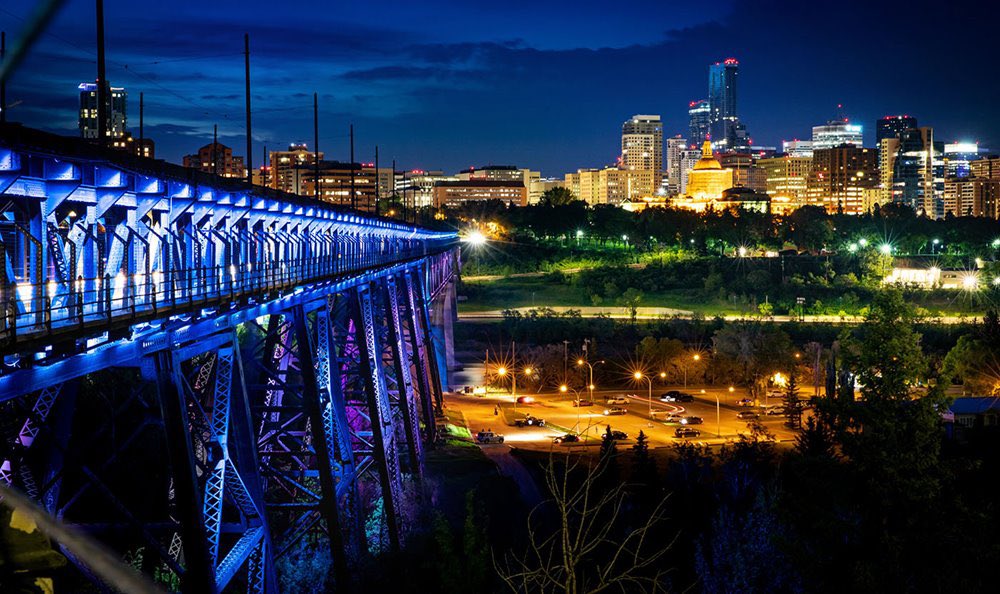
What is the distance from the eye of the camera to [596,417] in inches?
2084

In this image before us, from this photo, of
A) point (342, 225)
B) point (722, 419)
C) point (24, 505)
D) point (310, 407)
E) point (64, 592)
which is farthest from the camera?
point (722, 419)

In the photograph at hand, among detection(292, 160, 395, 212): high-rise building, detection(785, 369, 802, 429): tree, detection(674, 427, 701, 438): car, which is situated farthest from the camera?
detection(292, 160, 395, 212): high-rise building

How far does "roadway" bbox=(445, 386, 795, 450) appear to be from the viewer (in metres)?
47.1

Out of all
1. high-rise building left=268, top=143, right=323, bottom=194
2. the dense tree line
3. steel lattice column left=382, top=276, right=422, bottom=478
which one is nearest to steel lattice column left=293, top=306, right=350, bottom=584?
steel lattice column left=382, top=276, right=422, bottom=478

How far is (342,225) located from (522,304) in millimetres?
60055

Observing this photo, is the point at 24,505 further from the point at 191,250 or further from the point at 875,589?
the point at 875,589

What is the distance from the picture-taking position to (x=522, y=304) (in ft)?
303

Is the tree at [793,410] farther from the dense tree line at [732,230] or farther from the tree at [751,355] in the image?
the dense tree line at [732,230]

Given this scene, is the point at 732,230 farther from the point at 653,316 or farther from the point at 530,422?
the point at 530,422

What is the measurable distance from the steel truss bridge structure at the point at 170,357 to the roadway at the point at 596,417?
21765 mm

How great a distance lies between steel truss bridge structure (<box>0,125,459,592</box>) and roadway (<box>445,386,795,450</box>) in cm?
2176

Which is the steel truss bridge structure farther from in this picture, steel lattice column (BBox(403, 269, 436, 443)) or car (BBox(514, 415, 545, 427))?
car (BBox(514, 415, 545, 427))

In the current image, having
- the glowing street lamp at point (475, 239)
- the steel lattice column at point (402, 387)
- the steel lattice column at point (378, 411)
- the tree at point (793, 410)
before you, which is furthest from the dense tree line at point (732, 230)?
the steel lattice column at point (378, 411)

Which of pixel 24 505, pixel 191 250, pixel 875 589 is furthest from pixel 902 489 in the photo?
pixel 24 505
